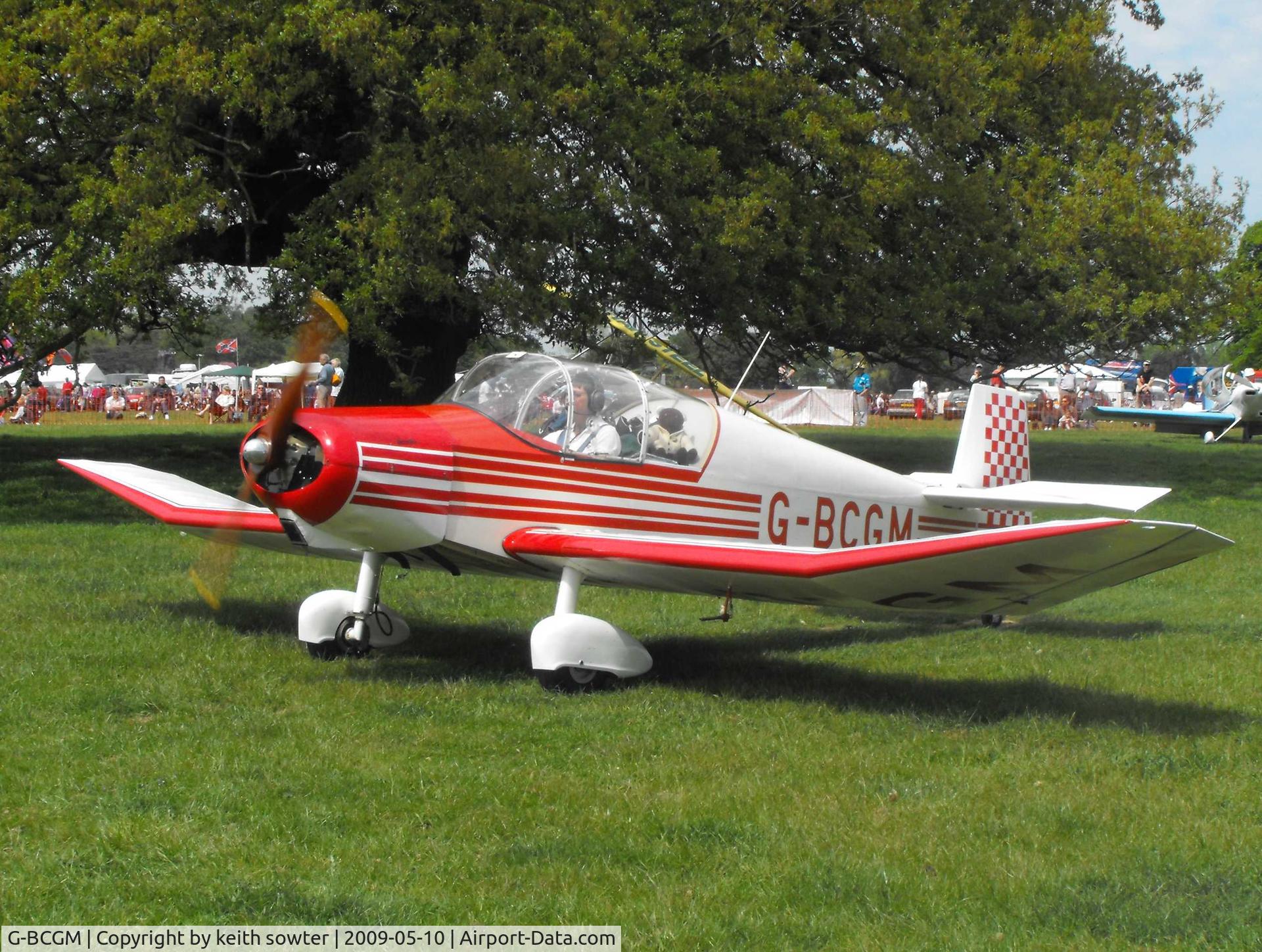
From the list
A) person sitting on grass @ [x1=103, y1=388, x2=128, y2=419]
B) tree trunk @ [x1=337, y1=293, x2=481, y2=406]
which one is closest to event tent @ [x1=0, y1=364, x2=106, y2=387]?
person sitting on grass @ [x1=103, y1=388, x2=128, y2=419]

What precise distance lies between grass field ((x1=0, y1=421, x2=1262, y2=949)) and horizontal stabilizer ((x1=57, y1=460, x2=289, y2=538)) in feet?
2.37

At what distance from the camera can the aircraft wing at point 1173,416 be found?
38719mm

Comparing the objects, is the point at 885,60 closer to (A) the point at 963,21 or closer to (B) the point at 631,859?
(A) the point at 963,21

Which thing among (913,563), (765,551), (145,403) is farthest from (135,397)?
(913,563)

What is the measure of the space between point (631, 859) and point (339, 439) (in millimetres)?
3593

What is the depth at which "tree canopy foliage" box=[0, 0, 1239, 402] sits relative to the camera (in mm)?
16234

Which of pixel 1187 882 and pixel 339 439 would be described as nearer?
pixel 1187 882

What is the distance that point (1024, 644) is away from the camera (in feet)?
32.7

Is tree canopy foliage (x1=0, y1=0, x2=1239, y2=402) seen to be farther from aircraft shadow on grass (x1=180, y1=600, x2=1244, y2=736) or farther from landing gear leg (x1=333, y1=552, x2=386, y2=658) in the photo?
landing gear leg (x1=333, y1=552, x2=386, y2=658)

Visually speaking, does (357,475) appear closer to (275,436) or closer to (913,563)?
(275,436)

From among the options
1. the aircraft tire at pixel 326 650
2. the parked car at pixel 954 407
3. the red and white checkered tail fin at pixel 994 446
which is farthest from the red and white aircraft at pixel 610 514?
the parked car at pixel 954 407

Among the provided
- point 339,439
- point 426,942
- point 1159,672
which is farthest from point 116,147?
point 426,942

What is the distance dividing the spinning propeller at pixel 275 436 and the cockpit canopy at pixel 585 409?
97 cm

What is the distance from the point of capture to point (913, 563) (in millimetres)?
7148
